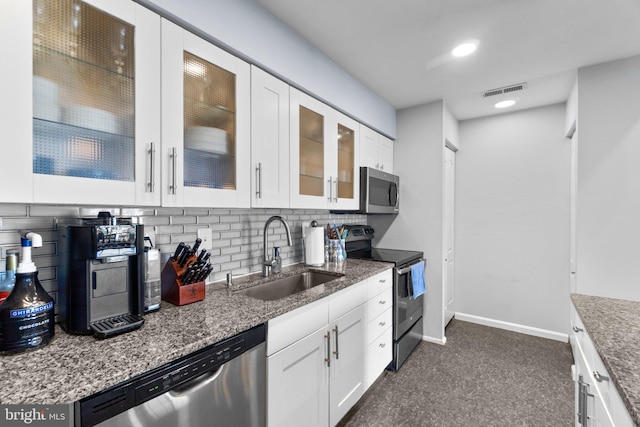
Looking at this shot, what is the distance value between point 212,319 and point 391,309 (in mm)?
1728

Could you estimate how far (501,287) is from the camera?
11.7ft

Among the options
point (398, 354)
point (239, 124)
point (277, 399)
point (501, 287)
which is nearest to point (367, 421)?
point (398, 354)

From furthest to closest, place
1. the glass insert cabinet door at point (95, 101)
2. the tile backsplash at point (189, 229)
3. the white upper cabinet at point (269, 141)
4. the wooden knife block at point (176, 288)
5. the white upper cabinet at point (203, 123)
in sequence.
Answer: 1. the white upper cabinet at point (269, 141)
2. the wooden knife block at point (176, 288)
3. the white upper cabinet at point (203, 123)
4. the tile backsplash at point (189, 229)
5. the glass insert cabinet door at point (95, 101)

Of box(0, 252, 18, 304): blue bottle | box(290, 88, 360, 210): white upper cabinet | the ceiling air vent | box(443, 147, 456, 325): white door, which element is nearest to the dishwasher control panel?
box(0, 252, 18, 304): blue bottle

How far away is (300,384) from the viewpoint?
1528 mm

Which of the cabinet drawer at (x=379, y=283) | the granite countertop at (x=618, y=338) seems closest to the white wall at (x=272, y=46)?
the cabinet drawer at (x=379, y=283)

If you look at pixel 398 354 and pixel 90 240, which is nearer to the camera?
pixel 90 240

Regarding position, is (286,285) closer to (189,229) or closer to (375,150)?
(189,229)

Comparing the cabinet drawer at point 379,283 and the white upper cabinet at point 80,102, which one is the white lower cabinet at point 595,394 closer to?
the cabinet drawer at point 379,283

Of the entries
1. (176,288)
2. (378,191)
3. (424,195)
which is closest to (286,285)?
(176,288)

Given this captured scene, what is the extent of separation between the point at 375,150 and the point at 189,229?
6.54 ft

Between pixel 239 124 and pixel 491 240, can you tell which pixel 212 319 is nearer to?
pixel 239 124

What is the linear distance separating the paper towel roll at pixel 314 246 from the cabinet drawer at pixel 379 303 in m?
0.50

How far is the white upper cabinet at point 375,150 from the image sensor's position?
9.25 feet
